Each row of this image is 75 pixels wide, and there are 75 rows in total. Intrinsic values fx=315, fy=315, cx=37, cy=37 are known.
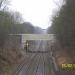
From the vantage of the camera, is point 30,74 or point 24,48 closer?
point 30,74

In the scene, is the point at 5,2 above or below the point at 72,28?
above

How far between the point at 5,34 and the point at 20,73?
15.1m

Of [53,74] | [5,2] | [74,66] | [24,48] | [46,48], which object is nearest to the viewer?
[74,66]

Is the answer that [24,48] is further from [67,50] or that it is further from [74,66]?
[74,66]

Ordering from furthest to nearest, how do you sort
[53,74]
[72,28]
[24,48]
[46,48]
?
[46,48] < [24,48] < [72,28] < [53,74]

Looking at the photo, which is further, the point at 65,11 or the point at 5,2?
the point at 5,2

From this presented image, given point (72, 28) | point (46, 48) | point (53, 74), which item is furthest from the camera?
point (46, 48)

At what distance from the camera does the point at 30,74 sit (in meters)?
31.5

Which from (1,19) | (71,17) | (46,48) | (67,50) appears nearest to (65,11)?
(71,17)

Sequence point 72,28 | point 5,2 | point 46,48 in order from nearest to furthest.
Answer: point 72,28 < point 5,2 < point 46,48

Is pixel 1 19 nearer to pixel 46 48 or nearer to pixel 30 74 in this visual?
pixel 30 74

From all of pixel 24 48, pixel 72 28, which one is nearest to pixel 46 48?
pixel 24 48

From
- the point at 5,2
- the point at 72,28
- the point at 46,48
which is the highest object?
the point at 5,2

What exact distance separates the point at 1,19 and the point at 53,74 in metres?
19.2
